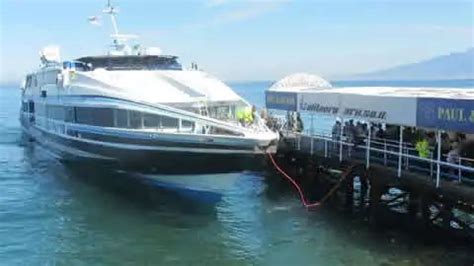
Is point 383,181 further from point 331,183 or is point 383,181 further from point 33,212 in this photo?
point 33,212

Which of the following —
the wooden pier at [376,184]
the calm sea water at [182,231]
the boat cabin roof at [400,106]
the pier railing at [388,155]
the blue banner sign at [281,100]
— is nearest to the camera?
the boat cabin roof at [400,106]

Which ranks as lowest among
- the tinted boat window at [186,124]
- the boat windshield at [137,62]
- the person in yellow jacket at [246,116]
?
the tinted boat window at [186,124]

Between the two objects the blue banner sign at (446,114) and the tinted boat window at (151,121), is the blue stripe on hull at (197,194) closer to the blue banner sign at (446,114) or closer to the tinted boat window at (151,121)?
the tinted boat window at (151,121)

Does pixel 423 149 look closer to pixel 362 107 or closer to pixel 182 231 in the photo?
pixel 362 107

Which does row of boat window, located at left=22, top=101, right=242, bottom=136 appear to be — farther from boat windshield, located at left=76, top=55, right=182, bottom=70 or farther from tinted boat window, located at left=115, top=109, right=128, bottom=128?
boat windshield, located at left=76, top=55, right=182, bottom=70

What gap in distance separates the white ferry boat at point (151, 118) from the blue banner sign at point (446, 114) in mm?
4513

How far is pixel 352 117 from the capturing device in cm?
1991

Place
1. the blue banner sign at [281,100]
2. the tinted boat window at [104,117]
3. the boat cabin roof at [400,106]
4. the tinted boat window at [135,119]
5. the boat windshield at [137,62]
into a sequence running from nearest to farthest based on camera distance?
the boat cabin roof at [400,106] < the tinted boat window at [135,119] < the tinted boat window at [104,117] < the blue banner sign at [281,100] < the boat windshield at [137,62]

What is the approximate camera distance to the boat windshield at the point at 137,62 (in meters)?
24.8

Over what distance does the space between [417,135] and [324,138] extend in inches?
155

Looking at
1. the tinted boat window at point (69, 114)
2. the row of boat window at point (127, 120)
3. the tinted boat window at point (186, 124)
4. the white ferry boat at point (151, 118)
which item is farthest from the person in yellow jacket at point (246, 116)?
the tinted boat window at point (69, 114)

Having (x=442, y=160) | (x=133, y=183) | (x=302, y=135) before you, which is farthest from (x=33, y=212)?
(x=442, y=160)

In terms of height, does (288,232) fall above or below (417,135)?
below

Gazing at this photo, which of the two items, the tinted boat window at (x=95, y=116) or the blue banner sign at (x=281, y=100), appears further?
the blue banner sign at (x=281, y=100)
